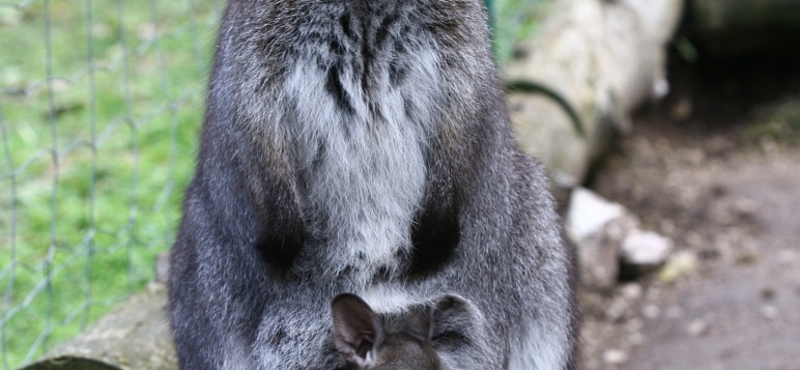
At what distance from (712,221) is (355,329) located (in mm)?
3585

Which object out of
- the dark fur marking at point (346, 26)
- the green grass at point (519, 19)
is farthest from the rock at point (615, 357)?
the dark fur marking at point (346, 26)

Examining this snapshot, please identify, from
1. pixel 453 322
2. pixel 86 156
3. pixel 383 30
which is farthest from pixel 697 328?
pixel 86 156

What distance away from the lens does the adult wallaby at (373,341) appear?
279cm

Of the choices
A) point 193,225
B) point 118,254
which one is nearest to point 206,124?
point 193,225

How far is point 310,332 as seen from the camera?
9.91 feet

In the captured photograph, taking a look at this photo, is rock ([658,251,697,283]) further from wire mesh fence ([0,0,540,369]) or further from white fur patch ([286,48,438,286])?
white fur patch ([286,48,438,286])

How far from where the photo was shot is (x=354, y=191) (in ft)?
9.74

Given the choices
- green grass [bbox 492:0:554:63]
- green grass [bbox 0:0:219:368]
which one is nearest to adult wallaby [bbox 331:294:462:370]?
green grass [bbox 0:0:219:368]

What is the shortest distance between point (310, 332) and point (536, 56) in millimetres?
3038

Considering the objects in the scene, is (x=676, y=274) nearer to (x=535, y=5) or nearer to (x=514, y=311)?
(x=535, y=5)

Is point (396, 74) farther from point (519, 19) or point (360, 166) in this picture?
point (519, 19)

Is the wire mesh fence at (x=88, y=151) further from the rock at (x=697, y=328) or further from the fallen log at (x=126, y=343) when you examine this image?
the rock at (x=697, y=328)

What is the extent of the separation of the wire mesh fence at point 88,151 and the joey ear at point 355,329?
4.52ft

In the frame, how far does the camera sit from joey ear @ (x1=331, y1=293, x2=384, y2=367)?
9.12ft
